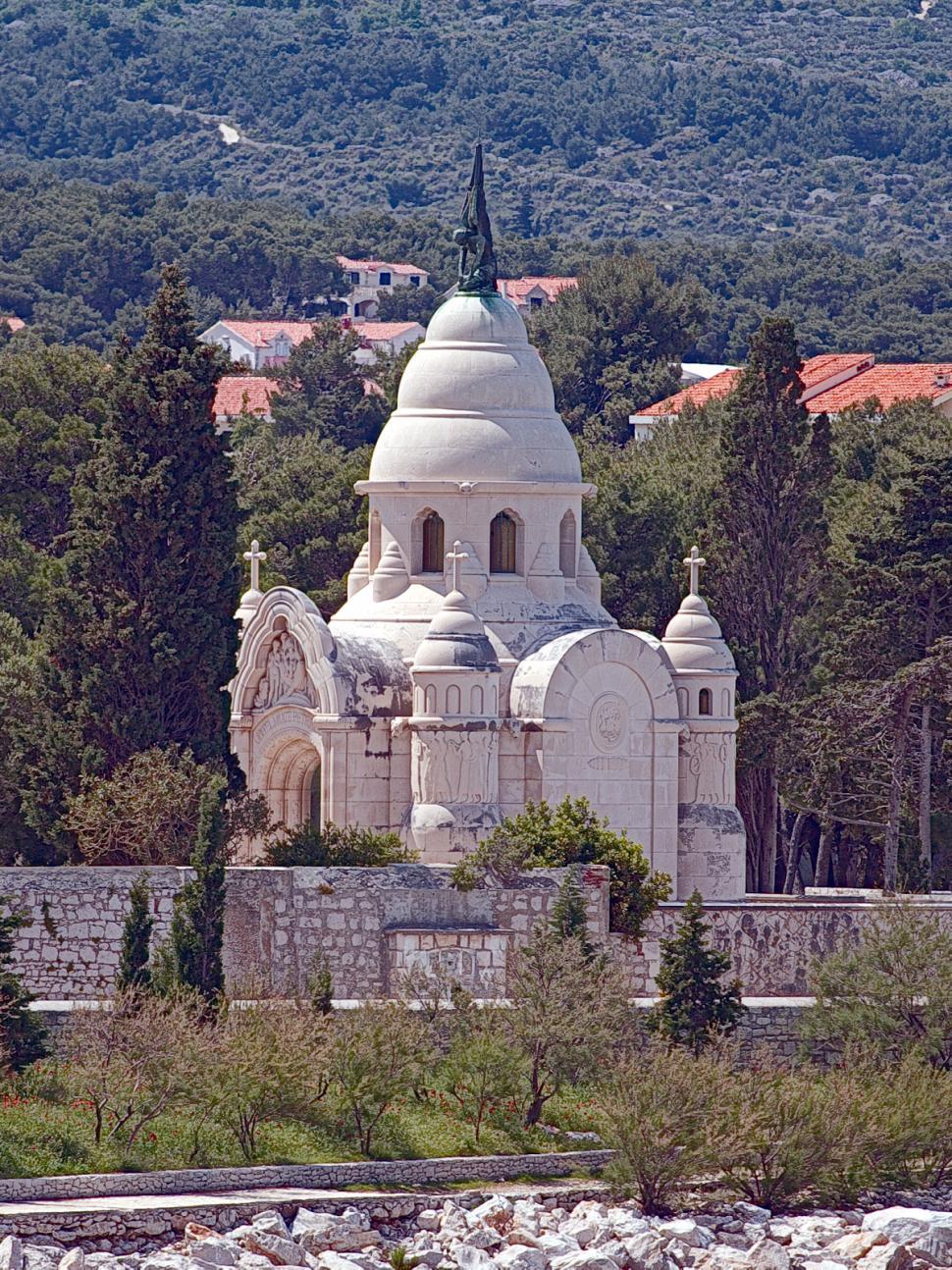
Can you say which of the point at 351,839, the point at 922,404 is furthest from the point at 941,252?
the point at 351,839

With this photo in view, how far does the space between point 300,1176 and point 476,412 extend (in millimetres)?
16499

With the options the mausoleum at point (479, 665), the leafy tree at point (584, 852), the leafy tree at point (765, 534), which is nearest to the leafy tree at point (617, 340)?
the leafy tree at point (765, 534)

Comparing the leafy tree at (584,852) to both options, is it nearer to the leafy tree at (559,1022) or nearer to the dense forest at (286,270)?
the leafy tree at (559,1022)

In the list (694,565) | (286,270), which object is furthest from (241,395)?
(694,565)

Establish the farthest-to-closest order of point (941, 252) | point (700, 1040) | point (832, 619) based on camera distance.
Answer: point (941, 252) < point (832, 619) < point (700, 1040)

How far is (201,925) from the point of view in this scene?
46781 millimetres

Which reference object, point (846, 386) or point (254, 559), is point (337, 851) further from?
Result: point (846, 386)

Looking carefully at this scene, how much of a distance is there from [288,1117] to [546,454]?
1534 centimetres

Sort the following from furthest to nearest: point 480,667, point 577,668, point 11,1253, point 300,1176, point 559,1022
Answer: point 577,668 → point 480,667 → point 559,1022 → point 300,1176 → point 11,1253

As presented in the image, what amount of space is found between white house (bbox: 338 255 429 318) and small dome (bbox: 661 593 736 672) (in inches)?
3893

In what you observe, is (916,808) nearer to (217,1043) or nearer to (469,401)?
(469,401)

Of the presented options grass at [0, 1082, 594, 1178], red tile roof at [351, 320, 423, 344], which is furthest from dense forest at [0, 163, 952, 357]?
grass at [0, 1082, 594, 1178]

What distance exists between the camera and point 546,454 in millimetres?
55531

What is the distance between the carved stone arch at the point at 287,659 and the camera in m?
53.3
